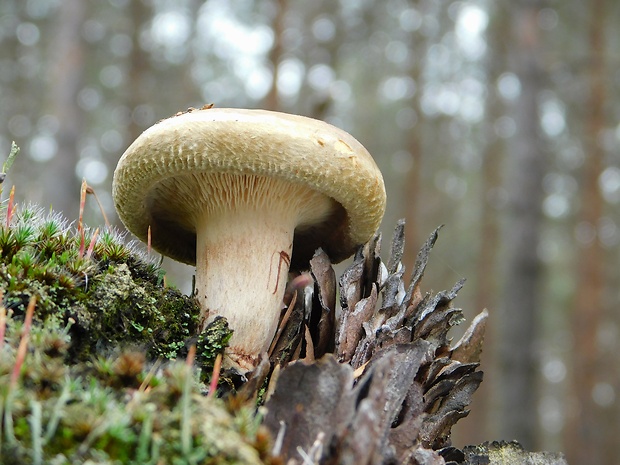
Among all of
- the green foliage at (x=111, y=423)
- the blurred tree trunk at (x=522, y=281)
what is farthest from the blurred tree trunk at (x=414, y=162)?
the green foliage at (x=111, y=423)

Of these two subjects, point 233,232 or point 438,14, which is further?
point 438,14

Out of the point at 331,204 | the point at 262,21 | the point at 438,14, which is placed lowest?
the point at 331,204

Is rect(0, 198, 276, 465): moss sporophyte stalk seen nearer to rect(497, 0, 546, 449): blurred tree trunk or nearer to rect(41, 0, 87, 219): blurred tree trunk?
rect(41, 0, 87, 219): blurred tree trunk

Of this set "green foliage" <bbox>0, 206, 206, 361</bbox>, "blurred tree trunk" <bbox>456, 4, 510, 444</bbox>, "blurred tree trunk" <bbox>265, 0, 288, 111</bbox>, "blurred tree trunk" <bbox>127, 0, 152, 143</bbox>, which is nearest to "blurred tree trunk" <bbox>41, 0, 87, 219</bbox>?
"blurred tree trunk" <bbox>127, 0, 152, 143</bbox>

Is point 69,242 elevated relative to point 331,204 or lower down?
lower down

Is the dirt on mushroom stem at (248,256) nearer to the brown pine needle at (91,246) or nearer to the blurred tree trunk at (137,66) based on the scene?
the brown pine needle at (91,246)

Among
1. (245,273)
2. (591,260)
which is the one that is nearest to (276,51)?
(245,273)

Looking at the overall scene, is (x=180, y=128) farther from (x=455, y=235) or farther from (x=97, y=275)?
(x=455, y=235)

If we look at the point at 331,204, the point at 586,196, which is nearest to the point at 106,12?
the point at 586,196
